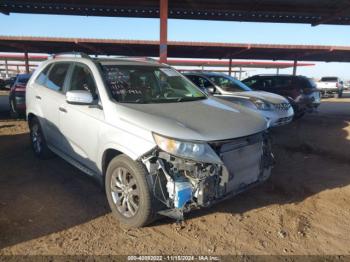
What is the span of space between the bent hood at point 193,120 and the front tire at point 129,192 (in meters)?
0.46

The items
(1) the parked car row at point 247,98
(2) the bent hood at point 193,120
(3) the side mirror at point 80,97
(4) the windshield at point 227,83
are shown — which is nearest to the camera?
(2) the bent hood at point 193,120

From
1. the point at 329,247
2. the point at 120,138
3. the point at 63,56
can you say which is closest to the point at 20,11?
the point at 63,56

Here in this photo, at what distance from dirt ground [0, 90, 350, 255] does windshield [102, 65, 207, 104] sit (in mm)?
1461

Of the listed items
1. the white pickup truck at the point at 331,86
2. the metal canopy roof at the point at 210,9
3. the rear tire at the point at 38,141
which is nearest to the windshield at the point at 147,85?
the rear tire at the point at 38,141

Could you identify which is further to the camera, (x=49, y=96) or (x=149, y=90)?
(x=49, y=96)

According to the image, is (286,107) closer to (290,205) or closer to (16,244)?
(290,205)

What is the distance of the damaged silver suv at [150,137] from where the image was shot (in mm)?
3053

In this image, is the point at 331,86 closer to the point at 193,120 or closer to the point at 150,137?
the point at 193,120

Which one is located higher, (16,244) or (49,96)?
(49,96)

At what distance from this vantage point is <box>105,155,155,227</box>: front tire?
314 cm

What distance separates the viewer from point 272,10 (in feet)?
41.4

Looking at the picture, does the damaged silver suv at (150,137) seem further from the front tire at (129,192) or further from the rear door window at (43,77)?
the rear door window at (43,77)

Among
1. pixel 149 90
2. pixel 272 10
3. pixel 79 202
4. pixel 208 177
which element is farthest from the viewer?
pixel 272 10

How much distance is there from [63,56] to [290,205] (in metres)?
4.10
